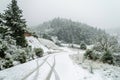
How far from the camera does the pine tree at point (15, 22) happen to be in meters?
39.6

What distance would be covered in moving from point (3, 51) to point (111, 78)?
50.1 ft

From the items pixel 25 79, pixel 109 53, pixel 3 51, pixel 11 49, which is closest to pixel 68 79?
pixel 25 79

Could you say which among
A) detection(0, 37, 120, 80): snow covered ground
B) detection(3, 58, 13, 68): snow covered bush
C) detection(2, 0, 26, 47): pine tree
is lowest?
detection(0, 37, 120, 80): snow covered ground

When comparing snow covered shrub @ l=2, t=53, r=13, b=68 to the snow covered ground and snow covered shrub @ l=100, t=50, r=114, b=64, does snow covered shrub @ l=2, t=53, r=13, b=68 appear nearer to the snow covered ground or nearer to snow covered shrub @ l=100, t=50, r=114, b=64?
the snow covered ground

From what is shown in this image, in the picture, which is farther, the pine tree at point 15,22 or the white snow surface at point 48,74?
the pine tree at point 15,22

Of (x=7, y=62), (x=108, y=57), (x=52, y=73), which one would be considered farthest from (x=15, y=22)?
(x=52, y=73)

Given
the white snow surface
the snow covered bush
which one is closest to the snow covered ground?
the white snow surface

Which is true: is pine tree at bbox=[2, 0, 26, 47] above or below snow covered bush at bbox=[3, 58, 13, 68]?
above

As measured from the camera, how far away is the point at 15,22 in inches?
1544

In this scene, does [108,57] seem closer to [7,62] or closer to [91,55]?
[91,55]

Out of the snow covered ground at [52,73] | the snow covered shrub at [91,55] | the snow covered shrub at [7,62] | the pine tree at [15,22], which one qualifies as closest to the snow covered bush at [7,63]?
the snow covered shrub at [7,62]

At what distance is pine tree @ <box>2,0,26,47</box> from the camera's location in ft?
130

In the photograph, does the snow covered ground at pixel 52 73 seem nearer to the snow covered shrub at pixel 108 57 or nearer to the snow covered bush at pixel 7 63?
the snow covered bush at pixel 7 63

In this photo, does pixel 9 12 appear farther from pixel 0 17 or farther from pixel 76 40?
pixel 76 40
